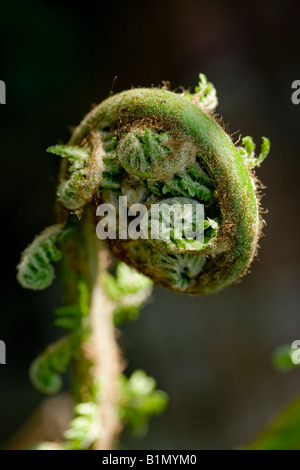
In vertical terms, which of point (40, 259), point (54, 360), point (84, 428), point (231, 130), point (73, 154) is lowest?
point (84, 428)

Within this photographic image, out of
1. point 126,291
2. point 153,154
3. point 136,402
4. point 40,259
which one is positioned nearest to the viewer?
point 153,154

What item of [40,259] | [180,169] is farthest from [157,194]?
[40,259]

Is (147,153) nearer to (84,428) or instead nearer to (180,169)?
(180,169)

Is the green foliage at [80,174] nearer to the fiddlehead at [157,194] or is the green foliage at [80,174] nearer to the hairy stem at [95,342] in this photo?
the fiddlehead at [157,194]

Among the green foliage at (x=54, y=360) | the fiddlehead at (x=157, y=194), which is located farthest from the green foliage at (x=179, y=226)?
the green foliage at (x=54, y=360)

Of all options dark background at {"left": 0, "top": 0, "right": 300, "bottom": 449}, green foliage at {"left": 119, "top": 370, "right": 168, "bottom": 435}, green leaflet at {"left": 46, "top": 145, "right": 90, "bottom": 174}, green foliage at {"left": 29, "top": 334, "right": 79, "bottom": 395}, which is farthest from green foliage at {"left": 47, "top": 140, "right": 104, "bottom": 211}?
dark background at {"left": 0, "top": 0, "right": 300, "bottom": 449}

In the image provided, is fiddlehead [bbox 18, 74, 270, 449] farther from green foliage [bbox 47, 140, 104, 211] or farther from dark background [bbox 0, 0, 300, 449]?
dark background [bbox 0, 0, 300, 449]

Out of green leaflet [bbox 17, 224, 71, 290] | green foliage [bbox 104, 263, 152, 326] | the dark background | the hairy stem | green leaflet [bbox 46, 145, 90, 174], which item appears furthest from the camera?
the dark background
